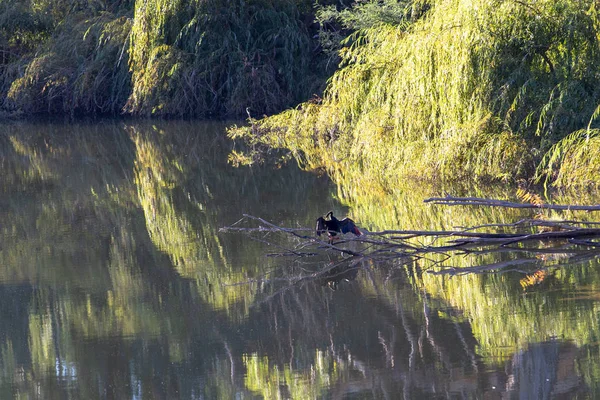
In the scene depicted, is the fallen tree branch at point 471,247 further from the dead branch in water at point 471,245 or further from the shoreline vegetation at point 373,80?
the shoreline vegetation at point 373,80

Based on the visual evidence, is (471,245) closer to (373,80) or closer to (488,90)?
(488,90)

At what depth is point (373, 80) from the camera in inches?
465

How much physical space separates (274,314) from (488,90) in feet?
16.3

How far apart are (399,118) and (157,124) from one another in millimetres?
10510

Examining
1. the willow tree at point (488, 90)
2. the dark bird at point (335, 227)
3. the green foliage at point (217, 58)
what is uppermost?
the green foliage at point (217, 58)

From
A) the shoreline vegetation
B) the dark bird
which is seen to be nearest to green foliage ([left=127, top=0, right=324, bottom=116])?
the shoreline vegetation

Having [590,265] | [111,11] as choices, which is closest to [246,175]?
[590,265]

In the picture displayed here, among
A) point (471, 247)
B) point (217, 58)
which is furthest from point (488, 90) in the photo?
point (217, 58)

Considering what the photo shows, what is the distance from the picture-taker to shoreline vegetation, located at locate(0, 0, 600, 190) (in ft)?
31.0

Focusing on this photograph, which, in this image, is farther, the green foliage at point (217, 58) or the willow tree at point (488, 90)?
the green foliage at point (217, 58)

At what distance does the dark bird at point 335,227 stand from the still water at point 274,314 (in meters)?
0.16

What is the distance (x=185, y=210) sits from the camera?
9.65 metres

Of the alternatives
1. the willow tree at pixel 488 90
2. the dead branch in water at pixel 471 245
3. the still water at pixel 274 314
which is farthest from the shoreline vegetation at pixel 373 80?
the dead branch in water at pixel 471 245

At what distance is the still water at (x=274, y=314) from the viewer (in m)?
4.56
